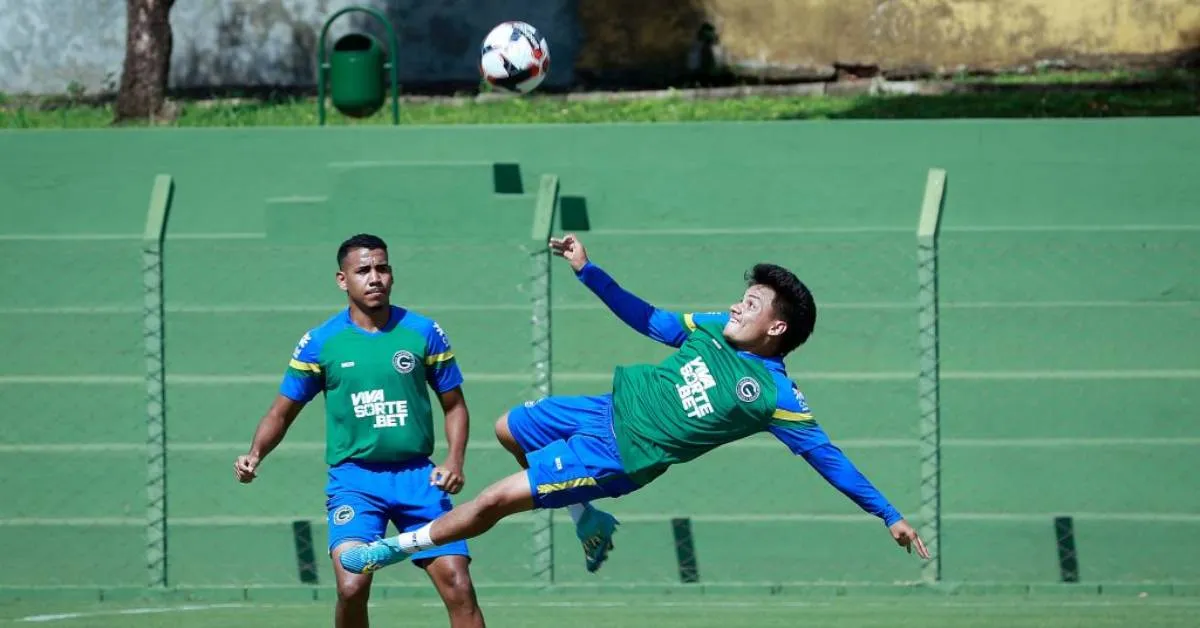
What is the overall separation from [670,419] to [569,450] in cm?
43

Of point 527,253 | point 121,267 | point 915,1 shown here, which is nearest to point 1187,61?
point 915,1

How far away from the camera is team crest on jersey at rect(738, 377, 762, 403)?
25.1ft

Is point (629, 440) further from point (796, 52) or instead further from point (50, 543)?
point (796, 52)

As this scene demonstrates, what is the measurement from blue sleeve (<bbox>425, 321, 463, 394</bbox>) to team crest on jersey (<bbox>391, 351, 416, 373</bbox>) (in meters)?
0.09

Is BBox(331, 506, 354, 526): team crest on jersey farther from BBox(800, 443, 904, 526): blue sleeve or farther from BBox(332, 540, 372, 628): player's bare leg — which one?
BBox(800, 443, 904, 526): blue sleeve

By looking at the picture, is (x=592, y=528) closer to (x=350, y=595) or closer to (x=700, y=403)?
(x=700, y=403)

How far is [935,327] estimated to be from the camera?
1084 cm

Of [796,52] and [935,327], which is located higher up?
[796,52]

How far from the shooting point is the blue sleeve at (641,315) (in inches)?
309

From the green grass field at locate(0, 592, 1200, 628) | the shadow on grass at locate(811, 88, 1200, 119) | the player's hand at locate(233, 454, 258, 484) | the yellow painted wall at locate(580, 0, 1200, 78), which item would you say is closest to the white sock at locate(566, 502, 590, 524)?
the player's hand at locate(233, 454, 258, 484)

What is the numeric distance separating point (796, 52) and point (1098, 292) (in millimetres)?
6634

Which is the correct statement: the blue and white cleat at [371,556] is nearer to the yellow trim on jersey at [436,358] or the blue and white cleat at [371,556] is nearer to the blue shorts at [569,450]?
the blue shorts at [569,450]

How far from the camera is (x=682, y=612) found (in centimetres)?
1039

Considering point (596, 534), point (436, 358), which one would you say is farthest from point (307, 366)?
point (596, 534)
